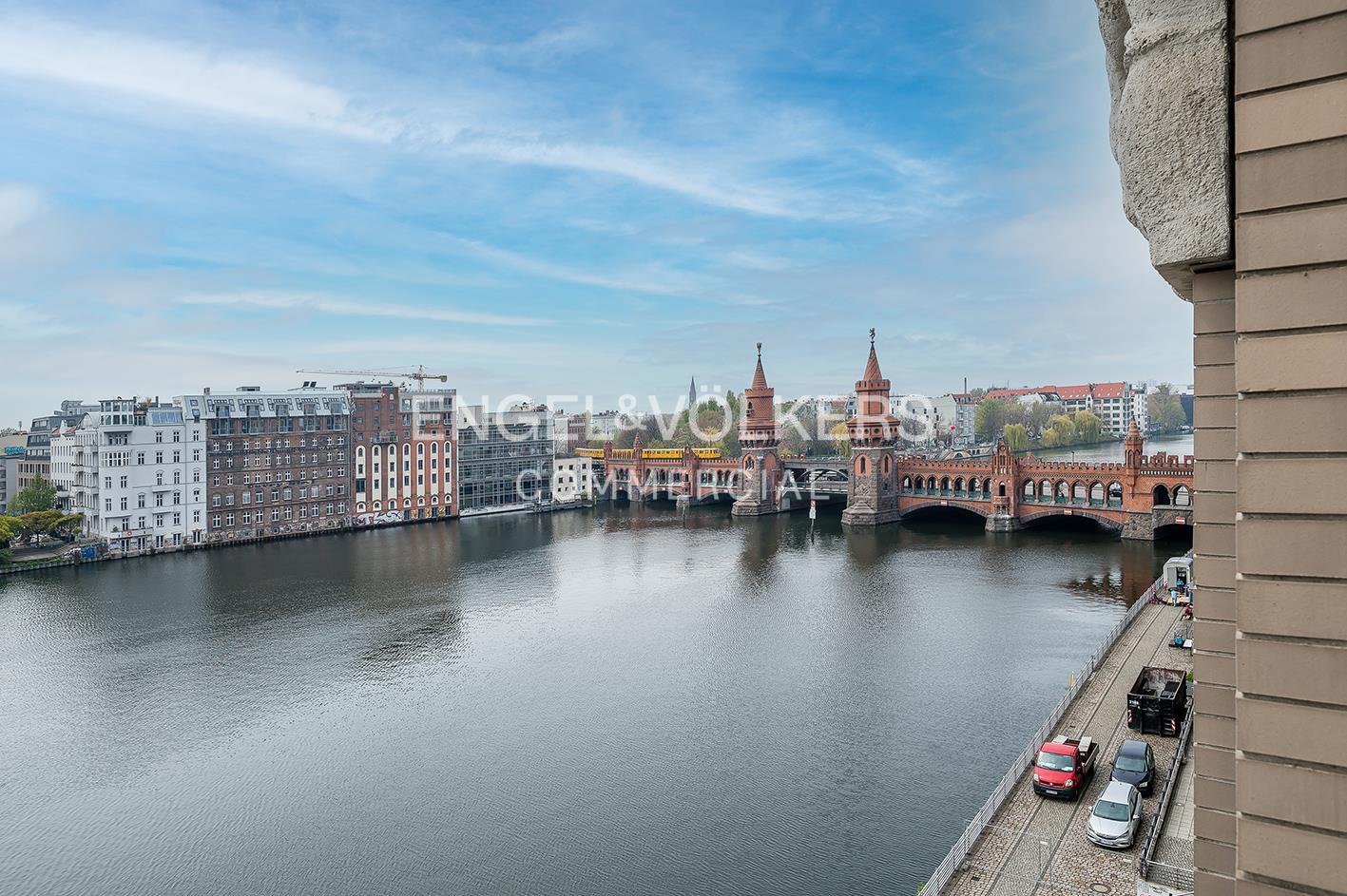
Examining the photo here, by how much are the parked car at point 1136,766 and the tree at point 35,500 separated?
2609 inches

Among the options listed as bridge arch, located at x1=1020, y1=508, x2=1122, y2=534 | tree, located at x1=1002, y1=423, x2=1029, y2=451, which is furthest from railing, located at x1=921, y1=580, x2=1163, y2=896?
tree, located at x1=1002, y1=423, x2=1029, y2=451

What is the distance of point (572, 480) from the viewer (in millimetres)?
92312

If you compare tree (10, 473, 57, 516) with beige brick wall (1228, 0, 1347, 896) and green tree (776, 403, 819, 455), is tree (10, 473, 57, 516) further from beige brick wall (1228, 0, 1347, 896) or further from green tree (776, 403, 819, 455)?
green tree (776, 403, 819, 455)

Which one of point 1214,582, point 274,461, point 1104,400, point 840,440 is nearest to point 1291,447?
point 1214,582

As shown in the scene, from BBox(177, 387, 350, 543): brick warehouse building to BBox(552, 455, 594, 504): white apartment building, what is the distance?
23312 millimetres

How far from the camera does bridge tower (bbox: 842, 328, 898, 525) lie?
69.6m

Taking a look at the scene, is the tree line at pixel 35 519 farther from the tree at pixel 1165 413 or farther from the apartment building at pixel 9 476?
the tree at pixel 1165 413

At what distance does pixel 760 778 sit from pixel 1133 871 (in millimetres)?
9248

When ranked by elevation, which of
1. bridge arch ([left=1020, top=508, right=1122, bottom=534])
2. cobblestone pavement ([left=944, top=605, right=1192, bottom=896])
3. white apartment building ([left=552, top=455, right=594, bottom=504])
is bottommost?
cobblestone pavement ([left=944, top=605, right=1192, bottom=896])

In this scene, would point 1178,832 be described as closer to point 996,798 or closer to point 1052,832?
point 1052,832

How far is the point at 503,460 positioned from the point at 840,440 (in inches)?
2187

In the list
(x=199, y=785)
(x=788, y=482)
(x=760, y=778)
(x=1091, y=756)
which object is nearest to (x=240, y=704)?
(x=199, y=785)

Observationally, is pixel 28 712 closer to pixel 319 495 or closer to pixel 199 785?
pixel 199 785

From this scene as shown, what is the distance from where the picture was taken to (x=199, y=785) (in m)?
22.8
